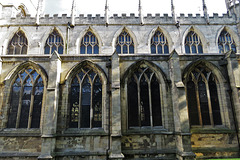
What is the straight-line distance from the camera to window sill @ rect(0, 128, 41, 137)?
8977 millimetres

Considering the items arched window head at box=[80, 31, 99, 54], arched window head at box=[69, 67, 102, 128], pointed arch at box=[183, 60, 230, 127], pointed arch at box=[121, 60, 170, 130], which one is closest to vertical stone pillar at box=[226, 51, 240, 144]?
pointed arch at box=[183, 60, 230, 127]

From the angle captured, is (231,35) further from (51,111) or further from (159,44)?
(51,111)

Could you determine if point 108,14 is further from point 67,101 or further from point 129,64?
point 67,101

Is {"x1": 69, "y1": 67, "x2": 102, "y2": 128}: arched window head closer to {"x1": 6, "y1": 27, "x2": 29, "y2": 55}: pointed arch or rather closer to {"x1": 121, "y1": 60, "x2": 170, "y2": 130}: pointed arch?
{"x1": 121, "y1": 60, "x2": 170, "y2": 130}: pointed arch

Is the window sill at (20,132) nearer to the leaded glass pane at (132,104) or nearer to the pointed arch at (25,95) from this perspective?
the pointed arch at (25,95)

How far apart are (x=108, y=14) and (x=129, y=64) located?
11.1 metres

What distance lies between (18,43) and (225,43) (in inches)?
883

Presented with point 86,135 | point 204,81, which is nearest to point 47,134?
point 86,135

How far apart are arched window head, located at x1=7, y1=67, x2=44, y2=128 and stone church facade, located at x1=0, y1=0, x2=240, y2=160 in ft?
0.17

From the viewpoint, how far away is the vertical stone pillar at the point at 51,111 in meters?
8.19

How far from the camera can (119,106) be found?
28.7ft

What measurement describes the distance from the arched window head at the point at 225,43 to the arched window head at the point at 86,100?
15.3m

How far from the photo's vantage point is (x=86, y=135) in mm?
8875

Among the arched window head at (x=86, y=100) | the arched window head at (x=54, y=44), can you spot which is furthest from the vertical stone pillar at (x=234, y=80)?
the arched window head at (x=54, y=44)
